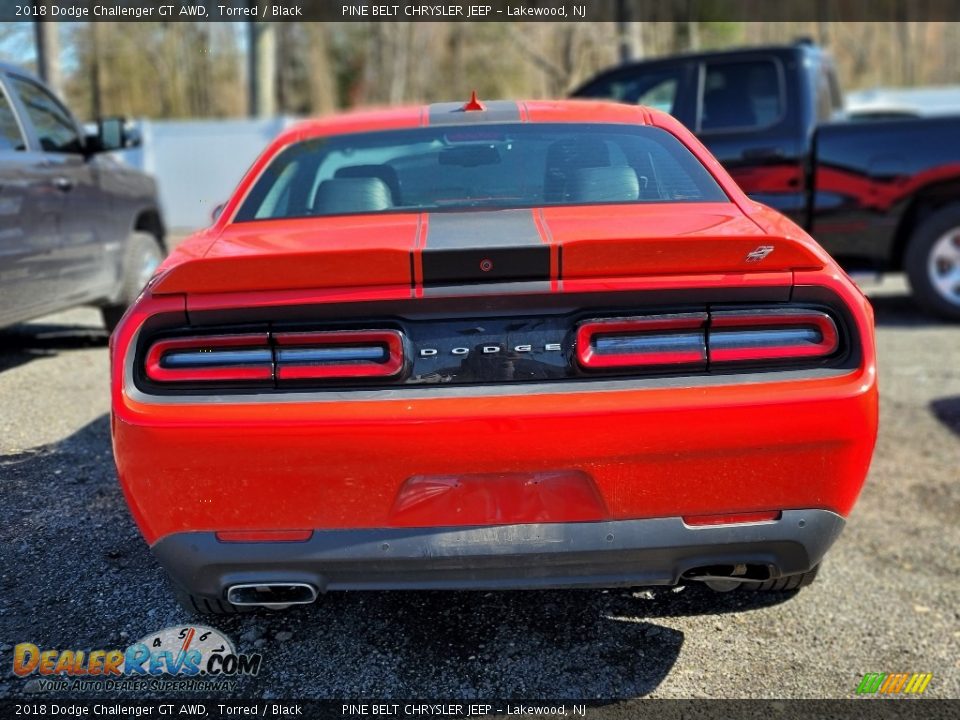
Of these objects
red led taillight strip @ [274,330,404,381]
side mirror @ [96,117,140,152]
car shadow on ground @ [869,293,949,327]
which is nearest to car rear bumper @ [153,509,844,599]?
red led taillight strip @ [274,330,404,381]

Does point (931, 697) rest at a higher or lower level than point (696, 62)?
lower

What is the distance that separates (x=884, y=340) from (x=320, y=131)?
4.71 metres

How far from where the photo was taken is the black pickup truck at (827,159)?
6.05 meters

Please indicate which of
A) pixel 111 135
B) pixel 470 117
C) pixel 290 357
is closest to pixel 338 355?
pixel 290 357

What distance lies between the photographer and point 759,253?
6.57 feet

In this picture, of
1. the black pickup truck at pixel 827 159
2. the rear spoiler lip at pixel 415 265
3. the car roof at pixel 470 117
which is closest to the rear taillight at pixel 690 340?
the rear spoiler lip at pixel 415 265

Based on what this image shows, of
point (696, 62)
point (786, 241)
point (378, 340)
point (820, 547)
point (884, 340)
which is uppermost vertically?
point (696, 62)

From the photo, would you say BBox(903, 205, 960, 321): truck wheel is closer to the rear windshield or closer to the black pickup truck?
the black pickup truck

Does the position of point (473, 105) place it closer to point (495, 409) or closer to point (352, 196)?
point (352, 196)

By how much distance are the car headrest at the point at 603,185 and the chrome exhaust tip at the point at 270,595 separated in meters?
1.46

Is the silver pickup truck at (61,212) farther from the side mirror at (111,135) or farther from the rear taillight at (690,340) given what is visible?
the rear taillight at (690,340)

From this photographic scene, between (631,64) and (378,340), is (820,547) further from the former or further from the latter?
(631,64)

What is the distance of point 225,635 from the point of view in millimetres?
2555

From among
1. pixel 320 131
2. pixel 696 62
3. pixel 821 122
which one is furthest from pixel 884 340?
pixel 320 131
